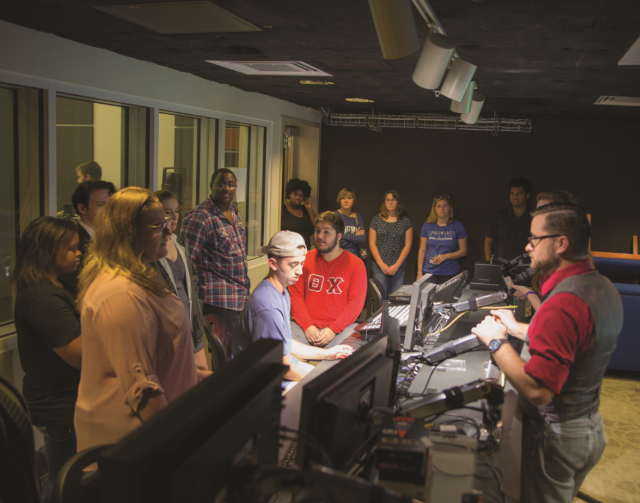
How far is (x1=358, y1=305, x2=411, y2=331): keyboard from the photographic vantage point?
114 inches

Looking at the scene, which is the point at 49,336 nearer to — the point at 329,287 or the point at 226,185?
the point at 329,287

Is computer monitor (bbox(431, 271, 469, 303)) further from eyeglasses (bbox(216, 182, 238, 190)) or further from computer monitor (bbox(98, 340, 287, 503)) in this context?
computer monitor (bbox(98, 340, 287, 503))

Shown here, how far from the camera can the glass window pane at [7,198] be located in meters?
3.14

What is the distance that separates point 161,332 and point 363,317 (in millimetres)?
4834

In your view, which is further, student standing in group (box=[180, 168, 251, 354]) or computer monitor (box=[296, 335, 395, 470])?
student standing in group (box=[180, 168, 251, 354])

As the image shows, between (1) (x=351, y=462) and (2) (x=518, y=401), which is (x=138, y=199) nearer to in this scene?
(1) (x=351, y=462)

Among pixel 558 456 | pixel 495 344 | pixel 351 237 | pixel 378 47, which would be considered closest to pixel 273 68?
pixel 378 47

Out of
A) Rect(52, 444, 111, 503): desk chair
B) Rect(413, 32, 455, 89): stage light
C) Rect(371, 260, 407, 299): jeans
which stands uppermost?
Rect(413, 32, 455, 89): stage light

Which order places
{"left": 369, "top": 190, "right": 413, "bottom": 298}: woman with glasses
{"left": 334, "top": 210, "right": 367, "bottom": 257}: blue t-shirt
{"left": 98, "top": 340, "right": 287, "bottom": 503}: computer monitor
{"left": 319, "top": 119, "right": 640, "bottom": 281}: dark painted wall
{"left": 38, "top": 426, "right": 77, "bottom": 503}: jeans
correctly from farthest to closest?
1. {"left": 319, "top": 119, "right": 640, "bottom": 281}: dark painted wall
2. {"left": 369, "top": 190, "right": 413, "bottom": 298}: woman with glasses
3. {"left": 334, "top": 210, "right": 367, "bottom": 257}: blue t-shirt
4. {"left": 38, "top": 426, "right": 77, "bottom": 503}: jeans
5. {"left": 98, "top": 340, "right": 287, "bottom": 503}: computer monitor

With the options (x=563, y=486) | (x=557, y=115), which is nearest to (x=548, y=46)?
(x=563, y=486)

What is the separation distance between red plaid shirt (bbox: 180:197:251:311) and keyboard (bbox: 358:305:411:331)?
127 centimetres

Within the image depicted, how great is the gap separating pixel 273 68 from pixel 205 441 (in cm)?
389

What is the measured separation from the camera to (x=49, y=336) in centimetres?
192

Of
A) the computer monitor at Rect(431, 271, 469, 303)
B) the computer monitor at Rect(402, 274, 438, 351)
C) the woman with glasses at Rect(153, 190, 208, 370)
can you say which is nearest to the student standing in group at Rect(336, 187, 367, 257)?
the computer monitor at Rect(431, 271, 469, 303)
